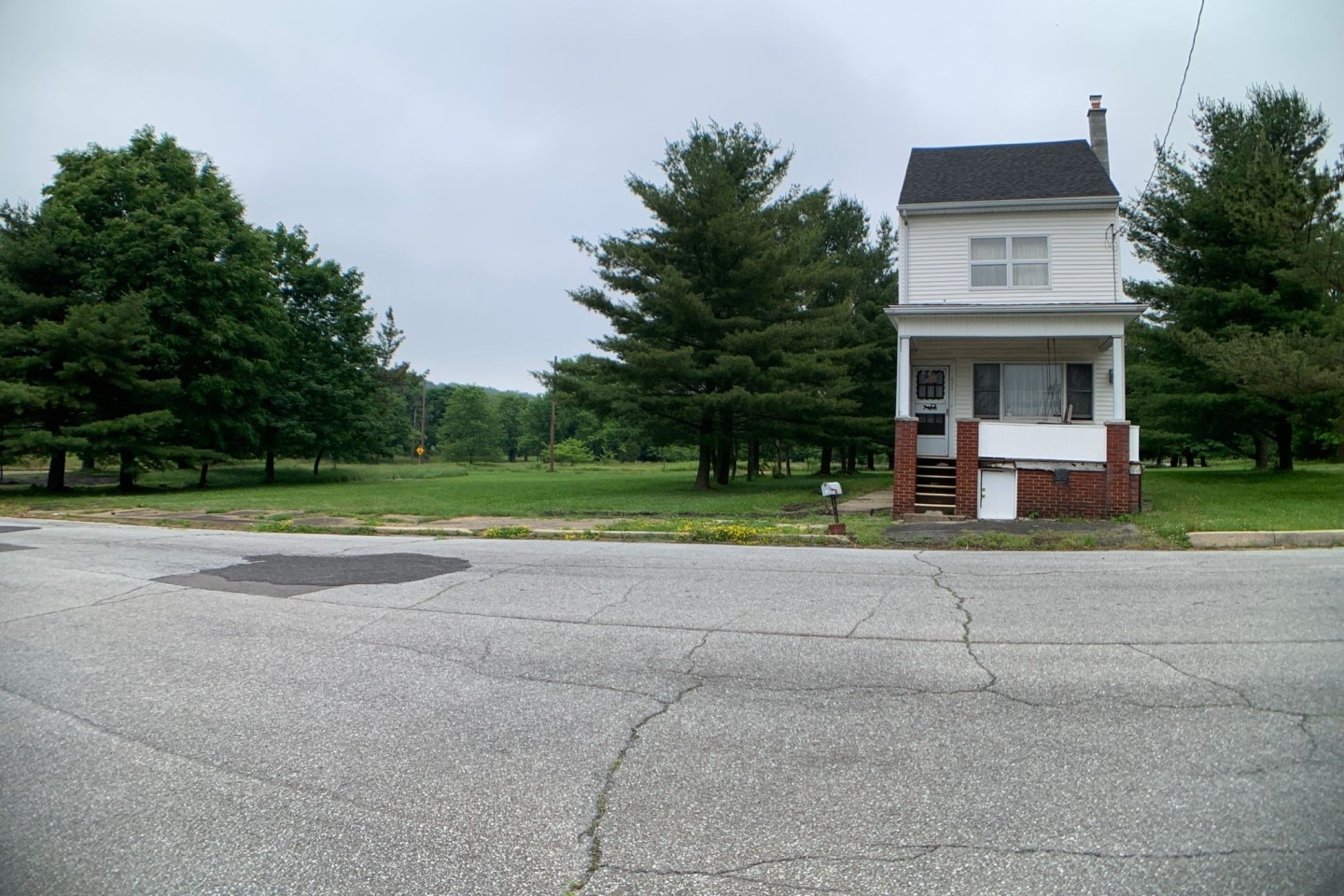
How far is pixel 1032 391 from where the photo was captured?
61.1 feet

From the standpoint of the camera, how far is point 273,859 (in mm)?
3107

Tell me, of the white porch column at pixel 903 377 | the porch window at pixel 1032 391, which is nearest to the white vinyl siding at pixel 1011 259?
the porch window at pixel 1032 391

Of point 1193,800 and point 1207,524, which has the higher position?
point 1207,524

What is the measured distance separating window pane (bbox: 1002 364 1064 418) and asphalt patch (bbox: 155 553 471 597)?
13.4 metres

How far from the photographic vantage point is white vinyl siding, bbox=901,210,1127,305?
17.9m

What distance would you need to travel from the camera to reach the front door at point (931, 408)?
1922 cm

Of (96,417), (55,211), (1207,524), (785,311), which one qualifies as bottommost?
(1207,524)

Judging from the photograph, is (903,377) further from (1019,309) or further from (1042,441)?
(1042,441)

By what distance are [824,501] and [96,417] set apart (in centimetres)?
2746

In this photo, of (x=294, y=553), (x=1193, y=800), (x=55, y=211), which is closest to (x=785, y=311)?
(x=294, y=553)

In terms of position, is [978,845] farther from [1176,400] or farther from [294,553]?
[1176,400]

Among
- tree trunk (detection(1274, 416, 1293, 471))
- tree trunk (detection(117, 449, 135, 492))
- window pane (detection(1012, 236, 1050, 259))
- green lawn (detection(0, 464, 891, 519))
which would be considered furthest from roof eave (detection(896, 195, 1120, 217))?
tree trunk (detection(117, 449, 135, 492))

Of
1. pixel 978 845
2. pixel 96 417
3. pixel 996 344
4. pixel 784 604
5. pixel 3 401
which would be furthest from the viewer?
pixel 96 417

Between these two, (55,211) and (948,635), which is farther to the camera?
(55,211)
